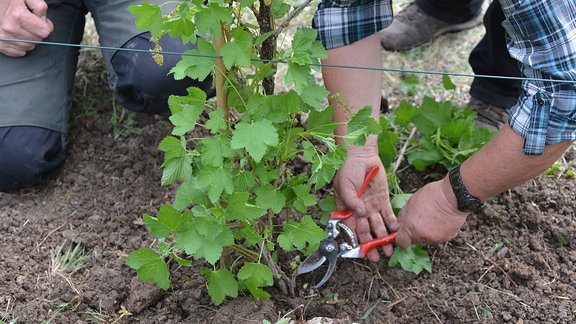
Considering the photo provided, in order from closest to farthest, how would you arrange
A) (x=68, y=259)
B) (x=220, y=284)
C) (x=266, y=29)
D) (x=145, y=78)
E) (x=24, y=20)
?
(x=266, y=29) < (x=220, y=284) < (x=68, y=259) < (x=24, y=20) < (x=145, y=78)

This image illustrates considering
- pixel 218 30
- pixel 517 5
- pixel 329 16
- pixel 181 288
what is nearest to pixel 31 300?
pixel 181 288

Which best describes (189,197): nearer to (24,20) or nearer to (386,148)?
(386,148)

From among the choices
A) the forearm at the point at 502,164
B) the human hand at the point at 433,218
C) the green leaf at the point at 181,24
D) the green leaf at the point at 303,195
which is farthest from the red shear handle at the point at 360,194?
the green leaf at the point at 181,24

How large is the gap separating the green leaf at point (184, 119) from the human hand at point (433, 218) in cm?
78

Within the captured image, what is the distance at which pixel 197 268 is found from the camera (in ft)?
6.09

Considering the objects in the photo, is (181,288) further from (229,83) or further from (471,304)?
(471,304)

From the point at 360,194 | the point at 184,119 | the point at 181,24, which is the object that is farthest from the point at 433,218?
the point at 181,24

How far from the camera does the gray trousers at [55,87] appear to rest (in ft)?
6.99

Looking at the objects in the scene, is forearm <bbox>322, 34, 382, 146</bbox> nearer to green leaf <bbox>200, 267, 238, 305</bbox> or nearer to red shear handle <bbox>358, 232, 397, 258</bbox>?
red shear handle <bbox>358, 232, 397, 258</bbox>

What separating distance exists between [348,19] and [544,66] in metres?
0.56

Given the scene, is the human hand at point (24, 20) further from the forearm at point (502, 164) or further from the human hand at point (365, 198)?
the forearm at point (502, 164)

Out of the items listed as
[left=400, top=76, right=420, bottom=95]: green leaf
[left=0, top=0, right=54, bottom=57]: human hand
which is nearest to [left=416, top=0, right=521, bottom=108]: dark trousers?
[left=400, top=76, right=420, bottom=95]: green leaf

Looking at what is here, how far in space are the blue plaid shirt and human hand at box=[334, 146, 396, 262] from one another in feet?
1.51

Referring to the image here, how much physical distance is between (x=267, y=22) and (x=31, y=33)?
1058mm
